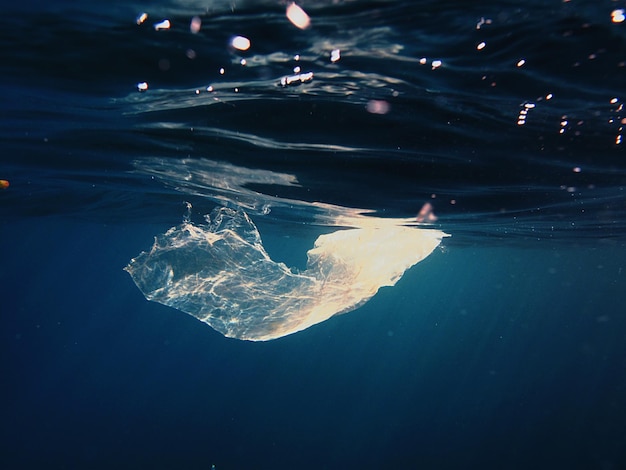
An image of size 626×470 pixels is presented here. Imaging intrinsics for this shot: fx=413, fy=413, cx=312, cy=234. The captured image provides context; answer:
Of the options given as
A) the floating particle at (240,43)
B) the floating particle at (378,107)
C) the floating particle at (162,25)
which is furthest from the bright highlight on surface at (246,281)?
the floating particle at (162,25)

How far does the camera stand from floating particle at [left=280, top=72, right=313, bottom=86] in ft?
20.7

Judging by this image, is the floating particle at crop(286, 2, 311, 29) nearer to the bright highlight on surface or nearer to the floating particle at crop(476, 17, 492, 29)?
the floating particle at crop(476, 17, 492, 29)

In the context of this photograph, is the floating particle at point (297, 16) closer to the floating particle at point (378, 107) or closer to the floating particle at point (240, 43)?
the floating particle at point (240, 43)

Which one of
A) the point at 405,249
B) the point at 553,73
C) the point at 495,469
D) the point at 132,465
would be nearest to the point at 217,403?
the point at 132,465

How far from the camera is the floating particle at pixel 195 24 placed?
503 centimetres

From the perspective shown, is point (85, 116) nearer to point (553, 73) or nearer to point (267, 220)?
point (553, 73)

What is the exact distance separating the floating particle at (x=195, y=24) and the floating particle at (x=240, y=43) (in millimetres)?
456

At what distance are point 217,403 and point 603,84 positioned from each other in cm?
5357

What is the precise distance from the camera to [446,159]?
9828 mm

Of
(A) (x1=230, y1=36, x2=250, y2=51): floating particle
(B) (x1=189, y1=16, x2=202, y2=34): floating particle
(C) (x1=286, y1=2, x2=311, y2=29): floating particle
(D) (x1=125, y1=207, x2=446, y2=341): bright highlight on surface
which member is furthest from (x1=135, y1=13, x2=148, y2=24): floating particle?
(D) (x1=125, y1=207, x2=446, y2=341): bright highlight on surface

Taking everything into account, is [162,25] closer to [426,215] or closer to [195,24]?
[195,24]

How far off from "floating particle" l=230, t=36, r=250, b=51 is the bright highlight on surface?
5802mm

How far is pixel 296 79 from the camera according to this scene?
21.1 feet

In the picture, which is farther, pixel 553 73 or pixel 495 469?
pixel 495 469
